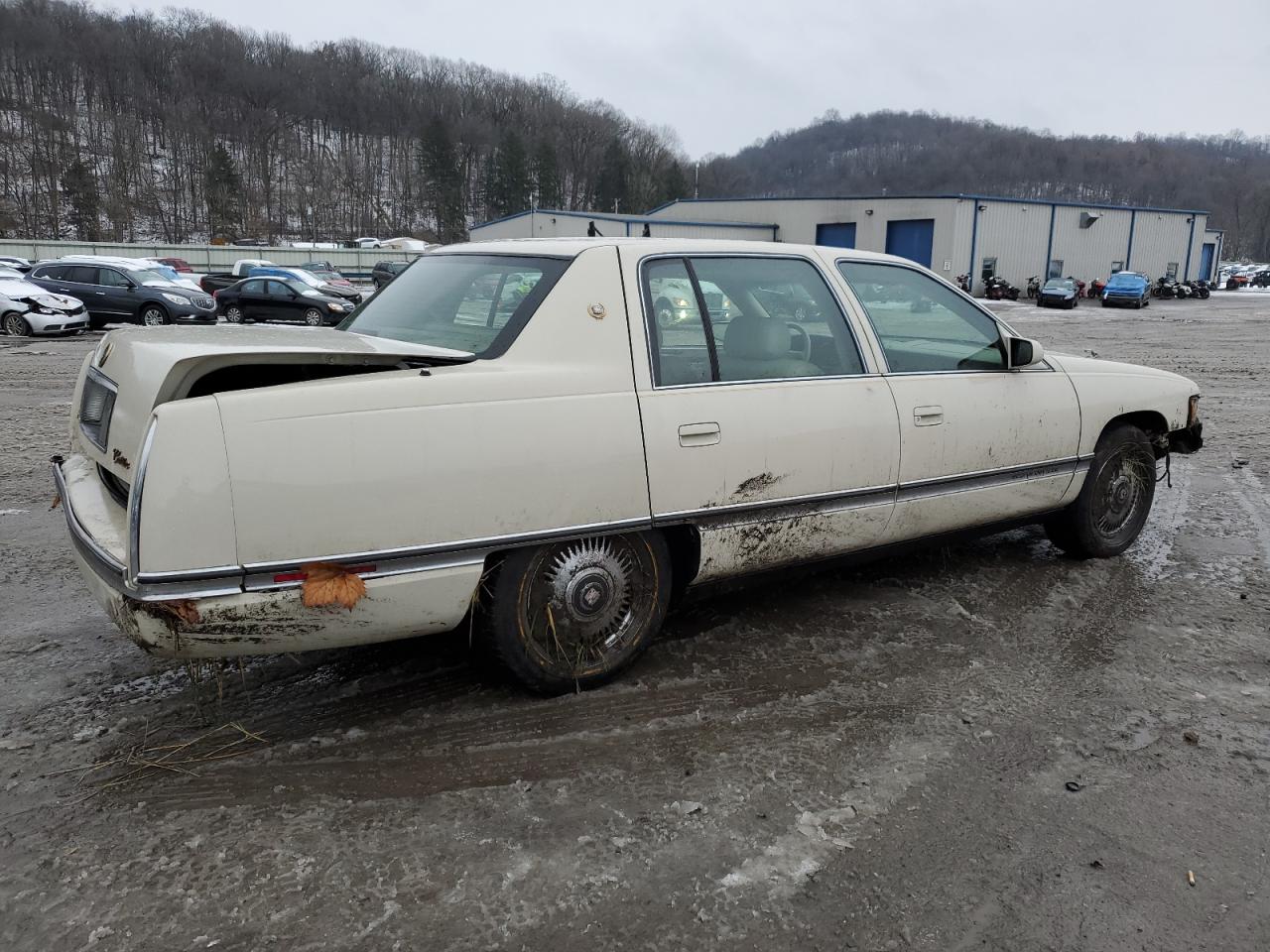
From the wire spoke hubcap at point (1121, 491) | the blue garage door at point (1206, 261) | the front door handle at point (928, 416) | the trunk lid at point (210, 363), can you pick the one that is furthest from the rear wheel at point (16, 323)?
the blue garage door at point (1206, 261)

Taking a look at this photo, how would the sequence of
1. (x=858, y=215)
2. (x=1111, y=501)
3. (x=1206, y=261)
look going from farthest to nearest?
(x=1206, y=261) < (x=858, y=215) < (x=1111, y=501)

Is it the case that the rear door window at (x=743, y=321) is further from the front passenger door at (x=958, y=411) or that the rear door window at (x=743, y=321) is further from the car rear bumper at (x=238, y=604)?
the car rear bumper at (x=238, y=604)

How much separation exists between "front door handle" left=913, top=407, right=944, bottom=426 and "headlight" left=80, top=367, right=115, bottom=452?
307 cm

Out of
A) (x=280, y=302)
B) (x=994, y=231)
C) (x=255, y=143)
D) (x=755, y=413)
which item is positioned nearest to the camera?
(x=755, y=413)

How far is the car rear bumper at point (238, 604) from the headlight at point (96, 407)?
23 centimetres

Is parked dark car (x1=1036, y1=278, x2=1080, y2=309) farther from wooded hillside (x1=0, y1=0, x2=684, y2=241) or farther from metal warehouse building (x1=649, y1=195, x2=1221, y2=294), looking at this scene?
Result: wooded hillside (x1=0, y1=0, x2=684, y2=241)

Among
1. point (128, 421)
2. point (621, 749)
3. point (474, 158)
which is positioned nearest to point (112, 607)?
point (128, 421)

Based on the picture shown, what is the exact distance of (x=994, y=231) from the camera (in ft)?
147

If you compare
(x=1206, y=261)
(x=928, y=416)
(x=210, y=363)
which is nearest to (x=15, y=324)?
(x=210, y=363)

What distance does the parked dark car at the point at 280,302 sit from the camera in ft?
74.7

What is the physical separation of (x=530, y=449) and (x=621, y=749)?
1.05 m

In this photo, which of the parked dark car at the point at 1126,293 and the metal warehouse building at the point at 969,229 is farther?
the metal warehouse building at the point at 969,229

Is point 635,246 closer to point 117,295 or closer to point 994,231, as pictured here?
point 117,295

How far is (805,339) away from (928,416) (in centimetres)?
66
